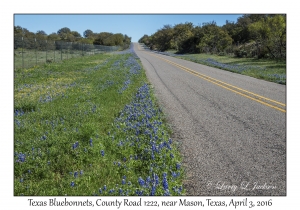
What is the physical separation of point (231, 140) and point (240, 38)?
53.8m

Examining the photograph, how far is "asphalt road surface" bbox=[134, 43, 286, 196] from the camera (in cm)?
390

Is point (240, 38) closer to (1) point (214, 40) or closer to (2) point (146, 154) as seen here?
(1) point (214, 40)

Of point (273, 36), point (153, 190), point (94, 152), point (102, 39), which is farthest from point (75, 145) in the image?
point (102, 39)

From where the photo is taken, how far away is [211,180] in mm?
4004

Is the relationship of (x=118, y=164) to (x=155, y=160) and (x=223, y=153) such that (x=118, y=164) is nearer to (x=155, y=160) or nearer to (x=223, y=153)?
(x=155, y=160)

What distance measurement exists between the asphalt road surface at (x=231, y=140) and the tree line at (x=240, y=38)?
2075 cm

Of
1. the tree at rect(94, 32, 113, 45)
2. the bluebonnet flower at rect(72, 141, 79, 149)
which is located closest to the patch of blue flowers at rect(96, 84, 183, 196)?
the bluebonnet flower at rect(72, 141, 79, 149)

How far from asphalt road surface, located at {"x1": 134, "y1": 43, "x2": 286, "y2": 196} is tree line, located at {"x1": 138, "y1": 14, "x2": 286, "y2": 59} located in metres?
20.7

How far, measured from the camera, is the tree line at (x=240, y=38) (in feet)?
91.3

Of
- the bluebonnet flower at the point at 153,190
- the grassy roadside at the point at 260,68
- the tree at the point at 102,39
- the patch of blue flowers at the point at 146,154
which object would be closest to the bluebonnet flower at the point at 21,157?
the patch of blue flowers at the point at 146,154

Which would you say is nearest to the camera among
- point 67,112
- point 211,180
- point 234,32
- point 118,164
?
point 211,180
